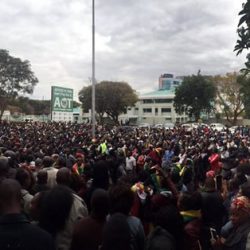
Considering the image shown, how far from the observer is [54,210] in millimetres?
3670

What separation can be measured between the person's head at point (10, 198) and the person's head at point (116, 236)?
28.0 inches

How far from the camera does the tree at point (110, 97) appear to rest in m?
68.4

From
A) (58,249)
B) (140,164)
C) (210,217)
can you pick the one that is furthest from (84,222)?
(140,164)

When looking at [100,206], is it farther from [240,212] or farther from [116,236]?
[240,212]

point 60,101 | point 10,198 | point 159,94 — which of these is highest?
point 159,94

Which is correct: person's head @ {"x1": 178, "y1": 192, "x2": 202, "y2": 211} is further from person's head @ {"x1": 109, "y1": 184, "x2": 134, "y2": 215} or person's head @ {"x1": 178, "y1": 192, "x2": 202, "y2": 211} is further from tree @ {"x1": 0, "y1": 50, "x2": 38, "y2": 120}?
tree @ {"x1": 0, "y1": 50, "x2": 38, "y2": 120}

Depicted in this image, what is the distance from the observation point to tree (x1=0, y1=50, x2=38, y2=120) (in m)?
62.7

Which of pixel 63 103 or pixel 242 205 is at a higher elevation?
pixel 63 103

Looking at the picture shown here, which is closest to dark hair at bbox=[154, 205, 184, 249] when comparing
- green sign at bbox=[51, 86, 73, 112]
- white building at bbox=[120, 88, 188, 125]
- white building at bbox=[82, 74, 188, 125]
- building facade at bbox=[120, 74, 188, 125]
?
green sign at bbox=[51, 86, 73, 112]

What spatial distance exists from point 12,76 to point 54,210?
2418 inches

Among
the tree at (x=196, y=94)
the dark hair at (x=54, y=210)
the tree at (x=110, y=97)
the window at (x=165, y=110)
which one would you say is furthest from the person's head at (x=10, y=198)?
the window at (x=165, y=110)

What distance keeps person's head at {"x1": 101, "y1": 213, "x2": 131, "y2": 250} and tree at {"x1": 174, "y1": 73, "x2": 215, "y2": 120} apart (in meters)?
58.1

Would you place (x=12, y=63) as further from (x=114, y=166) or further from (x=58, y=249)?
(x=58, y=249)

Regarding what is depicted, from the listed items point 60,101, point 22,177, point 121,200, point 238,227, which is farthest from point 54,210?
point 60,101
